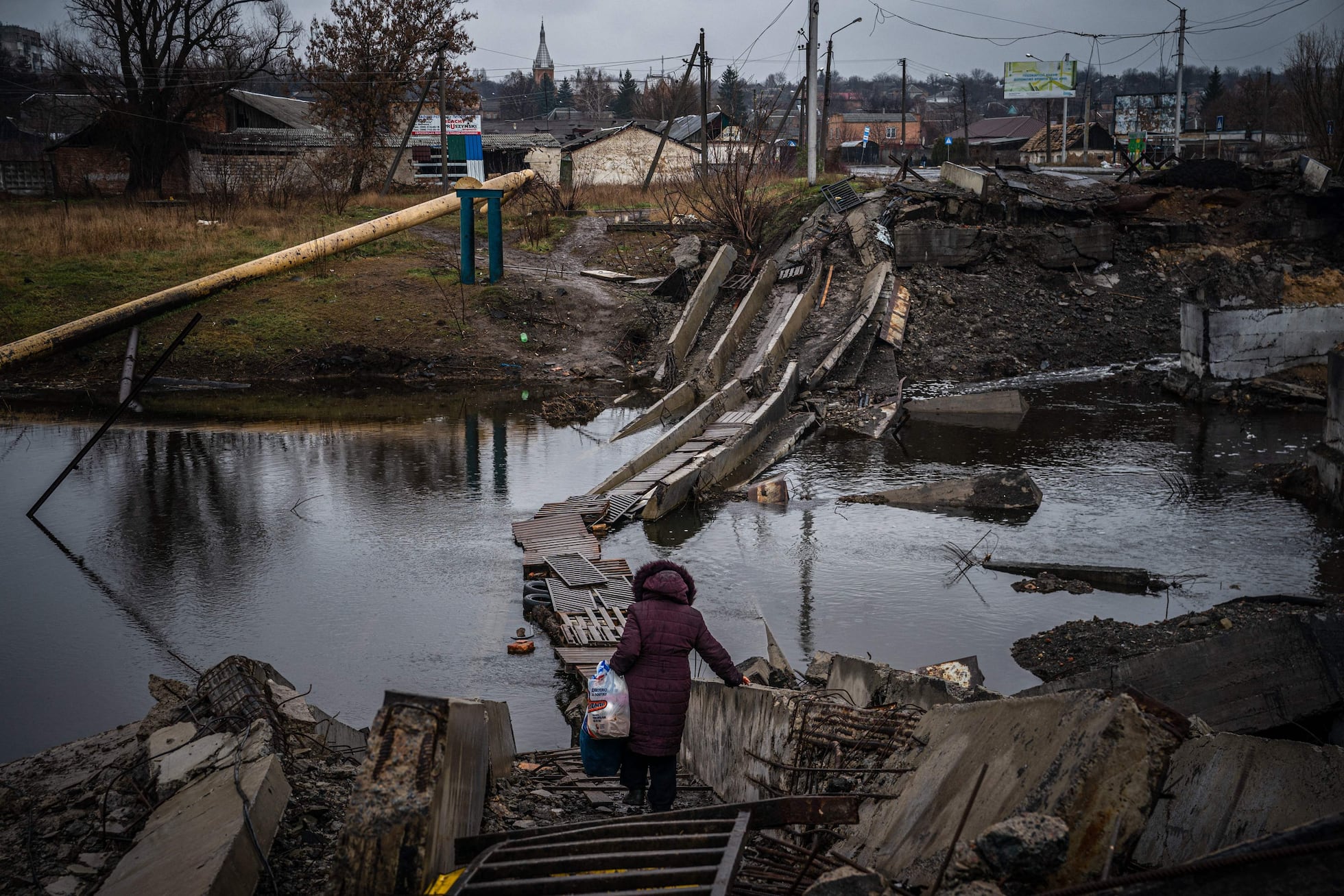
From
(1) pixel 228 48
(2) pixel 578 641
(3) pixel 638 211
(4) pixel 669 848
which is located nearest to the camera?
(4) pixel 669 848

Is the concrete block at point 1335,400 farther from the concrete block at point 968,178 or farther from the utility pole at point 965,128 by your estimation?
the utility pole at point 965,128

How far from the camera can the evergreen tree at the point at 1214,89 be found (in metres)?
70.4

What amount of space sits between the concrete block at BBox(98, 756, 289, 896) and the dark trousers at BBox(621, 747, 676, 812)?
59.2 inches

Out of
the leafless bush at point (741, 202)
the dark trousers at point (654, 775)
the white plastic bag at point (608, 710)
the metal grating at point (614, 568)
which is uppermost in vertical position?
the leafless bush at point (741, 202)

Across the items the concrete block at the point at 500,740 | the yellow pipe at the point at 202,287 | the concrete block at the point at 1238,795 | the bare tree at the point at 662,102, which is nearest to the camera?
the concrete block at the point at 1238,795

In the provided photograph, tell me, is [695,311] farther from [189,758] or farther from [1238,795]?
[1238,795]

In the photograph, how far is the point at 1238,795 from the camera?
3.10 m

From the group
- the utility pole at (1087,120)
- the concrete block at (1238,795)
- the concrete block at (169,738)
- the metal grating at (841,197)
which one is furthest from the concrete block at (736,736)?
the utility pole at (1087,120)

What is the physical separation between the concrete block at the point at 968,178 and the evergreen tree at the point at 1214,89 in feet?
191

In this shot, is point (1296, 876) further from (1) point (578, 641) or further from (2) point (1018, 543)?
(2) point (1018, 543)

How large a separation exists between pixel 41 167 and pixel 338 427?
31.3 metres

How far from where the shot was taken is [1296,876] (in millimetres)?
2168

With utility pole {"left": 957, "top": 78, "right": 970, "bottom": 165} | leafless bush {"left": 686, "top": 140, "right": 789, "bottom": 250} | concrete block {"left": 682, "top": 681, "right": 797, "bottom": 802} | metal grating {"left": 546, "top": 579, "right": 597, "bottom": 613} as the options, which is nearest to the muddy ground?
concrete block {"left": 682, "top": 681, "right": 797, "bottom": 802}

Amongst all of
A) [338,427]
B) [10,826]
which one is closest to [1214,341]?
[338,427]
